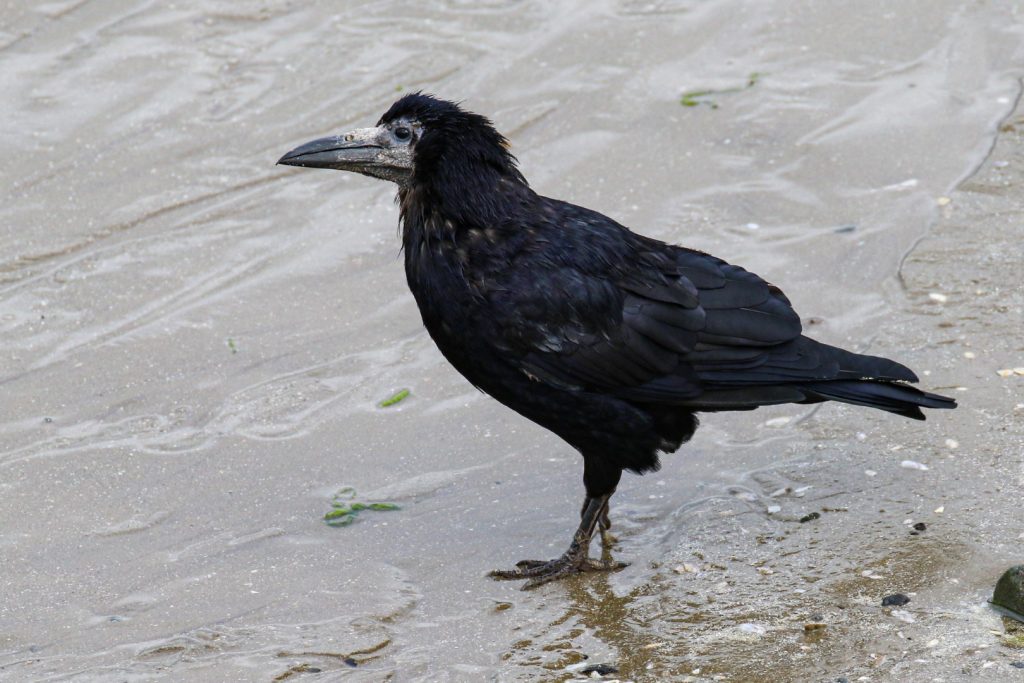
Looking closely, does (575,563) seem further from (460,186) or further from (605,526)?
(460,186)

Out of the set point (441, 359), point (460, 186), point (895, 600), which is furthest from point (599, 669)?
point (441, 359)

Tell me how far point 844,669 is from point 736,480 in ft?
4.12

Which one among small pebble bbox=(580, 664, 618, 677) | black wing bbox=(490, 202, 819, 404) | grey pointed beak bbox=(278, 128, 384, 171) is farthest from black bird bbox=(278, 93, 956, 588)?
small pebble bbox=(580, 664, 618, 677)

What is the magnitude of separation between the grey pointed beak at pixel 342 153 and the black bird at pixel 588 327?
191mm

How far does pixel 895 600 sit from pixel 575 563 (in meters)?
1.11

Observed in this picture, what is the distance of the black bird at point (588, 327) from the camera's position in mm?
4773

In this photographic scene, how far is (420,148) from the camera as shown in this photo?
5.05 metres

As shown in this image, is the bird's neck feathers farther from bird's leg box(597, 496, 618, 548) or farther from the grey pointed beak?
bird's leg box(597, 496, 618, 548)

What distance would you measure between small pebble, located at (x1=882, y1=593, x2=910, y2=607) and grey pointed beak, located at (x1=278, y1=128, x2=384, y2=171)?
2.35m

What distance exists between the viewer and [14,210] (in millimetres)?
7016

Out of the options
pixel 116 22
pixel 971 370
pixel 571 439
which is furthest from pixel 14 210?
pixel 971 370

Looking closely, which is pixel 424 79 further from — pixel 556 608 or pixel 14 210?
pixel 556 608

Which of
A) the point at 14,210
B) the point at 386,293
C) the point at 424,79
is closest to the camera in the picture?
the point at 386,293

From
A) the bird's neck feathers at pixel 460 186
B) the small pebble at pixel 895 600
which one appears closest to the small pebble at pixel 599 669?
the small pebble at pixel 895 600
